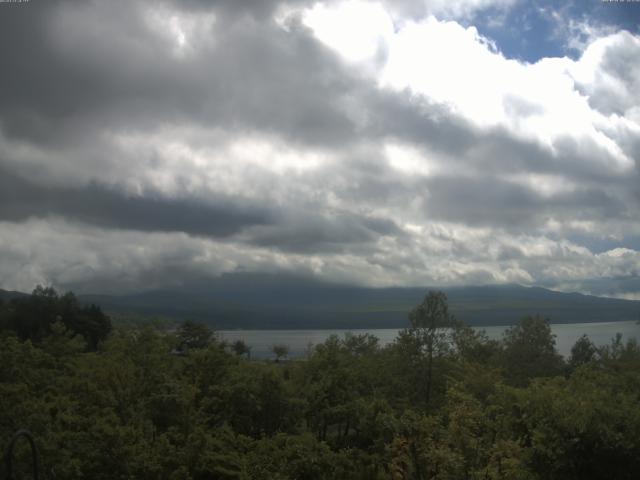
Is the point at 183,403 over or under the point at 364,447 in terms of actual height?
over

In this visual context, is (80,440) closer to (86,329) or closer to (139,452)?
(139,452)

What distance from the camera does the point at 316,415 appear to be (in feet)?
107

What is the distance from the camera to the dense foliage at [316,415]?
2009cm

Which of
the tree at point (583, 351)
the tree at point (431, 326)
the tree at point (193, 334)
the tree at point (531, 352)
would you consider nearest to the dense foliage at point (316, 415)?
the tree at point (431, 326)

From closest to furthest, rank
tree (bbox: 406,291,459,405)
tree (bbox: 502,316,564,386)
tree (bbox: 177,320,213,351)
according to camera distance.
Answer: tree (bbox: 406,291,459,405) → tree (bbox: 502,316,564,386) → tree (bbox: 177,320,213,351)

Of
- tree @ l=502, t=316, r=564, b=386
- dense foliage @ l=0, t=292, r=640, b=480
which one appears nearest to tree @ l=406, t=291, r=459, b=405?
dense foliage @ l=0, t=292, r=640, b=480

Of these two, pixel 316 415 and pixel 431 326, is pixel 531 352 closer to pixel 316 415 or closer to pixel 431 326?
pixel 431 326

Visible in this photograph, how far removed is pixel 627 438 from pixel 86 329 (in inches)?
3336

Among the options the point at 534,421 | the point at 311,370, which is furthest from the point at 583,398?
the point at 311,370

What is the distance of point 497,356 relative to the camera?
53625 mm

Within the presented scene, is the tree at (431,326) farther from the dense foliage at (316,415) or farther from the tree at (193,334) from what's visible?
the tree at (193,334)

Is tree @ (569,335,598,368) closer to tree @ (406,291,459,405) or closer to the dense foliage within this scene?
the dense foliage

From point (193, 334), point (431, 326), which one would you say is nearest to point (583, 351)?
point (431, 326)

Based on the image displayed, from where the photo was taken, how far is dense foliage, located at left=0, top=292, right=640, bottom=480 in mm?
20094
